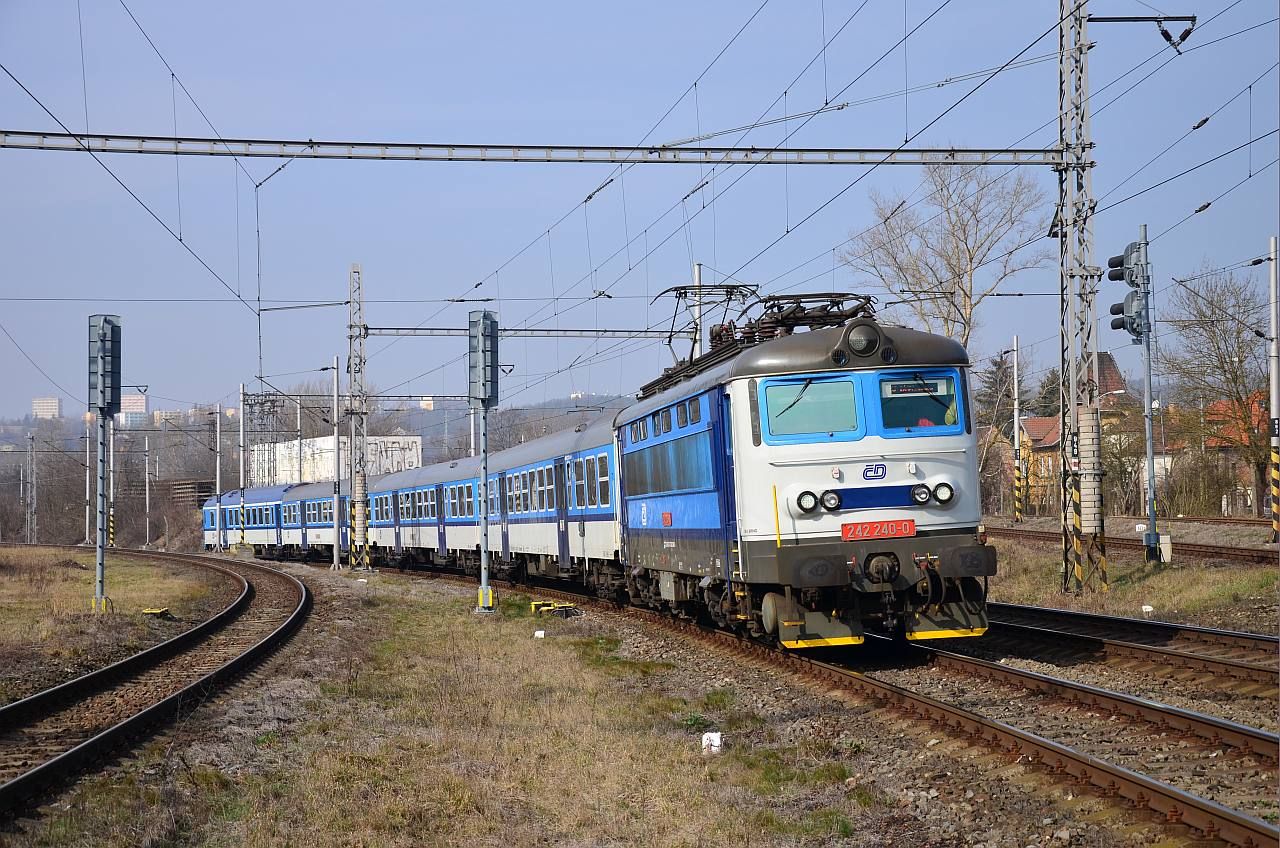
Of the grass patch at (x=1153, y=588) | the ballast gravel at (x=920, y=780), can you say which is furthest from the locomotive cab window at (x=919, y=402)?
A: the grass patch at (x=1153, y=588)

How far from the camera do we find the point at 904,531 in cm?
1263

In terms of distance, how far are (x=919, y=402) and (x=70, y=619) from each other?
14.8m

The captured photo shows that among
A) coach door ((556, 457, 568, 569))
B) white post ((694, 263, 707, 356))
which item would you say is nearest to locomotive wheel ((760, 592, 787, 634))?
white post ((694, 263, 707, 356))

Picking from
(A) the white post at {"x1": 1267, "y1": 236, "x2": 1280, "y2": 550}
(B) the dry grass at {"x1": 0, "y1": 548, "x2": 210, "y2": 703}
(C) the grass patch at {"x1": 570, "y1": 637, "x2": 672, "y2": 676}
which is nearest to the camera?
(C) the grass patch at {"x1": 570, "y1": 637, "x2": 672, "y2": 676}

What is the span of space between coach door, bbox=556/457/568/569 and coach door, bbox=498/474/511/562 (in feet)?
17.0

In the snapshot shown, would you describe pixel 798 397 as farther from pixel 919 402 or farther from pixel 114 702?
pixel 114 702

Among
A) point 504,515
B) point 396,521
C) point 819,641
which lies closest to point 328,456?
point 396,521

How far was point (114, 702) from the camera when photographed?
13.1 meters

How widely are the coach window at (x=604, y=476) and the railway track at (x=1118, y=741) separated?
29.3 feet

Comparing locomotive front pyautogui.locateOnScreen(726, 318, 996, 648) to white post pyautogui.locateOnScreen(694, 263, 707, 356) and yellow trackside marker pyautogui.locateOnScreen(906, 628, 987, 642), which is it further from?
white post pyautogui.locateOnScreen(694, 263, 707, 356)

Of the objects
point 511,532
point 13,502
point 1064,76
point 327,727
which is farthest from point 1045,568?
point 13,502

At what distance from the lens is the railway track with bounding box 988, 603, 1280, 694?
10.9 m

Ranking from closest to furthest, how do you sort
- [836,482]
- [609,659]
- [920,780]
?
[920,780] → [836,482] → [609,659]

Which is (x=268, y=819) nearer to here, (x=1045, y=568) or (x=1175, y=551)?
(x=1045, y=568)
